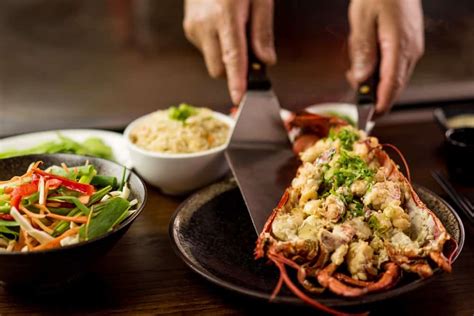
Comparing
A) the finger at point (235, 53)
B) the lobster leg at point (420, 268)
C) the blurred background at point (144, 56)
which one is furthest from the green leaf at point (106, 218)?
the blurred background at point (144, 56)

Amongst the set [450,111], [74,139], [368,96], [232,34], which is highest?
[232,34]

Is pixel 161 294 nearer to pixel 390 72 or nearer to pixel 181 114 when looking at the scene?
pixel 181 114

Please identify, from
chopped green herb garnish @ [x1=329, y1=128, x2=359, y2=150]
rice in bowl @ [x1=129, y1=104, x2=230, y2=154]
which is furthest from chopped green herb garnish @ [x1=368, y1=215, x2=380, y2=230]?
rice in bowl @ [x1=129, y1=104, x2=230, y2=154]

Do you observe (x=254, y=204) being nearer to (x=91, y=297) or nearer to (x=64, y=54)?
(x=91, y=297)

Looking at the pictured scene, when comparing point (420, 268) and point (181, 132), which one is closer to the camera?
point (420, 268)

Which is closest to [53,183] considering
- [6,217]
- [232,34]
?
[6,217]
